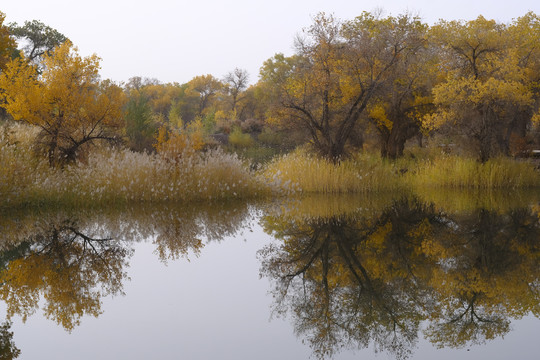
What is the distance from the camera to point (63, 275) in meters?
6.14

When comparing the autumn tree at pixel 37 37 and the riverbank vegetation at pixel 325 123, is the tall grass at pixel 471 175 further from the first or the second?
the autumn tree at pixel 37 37

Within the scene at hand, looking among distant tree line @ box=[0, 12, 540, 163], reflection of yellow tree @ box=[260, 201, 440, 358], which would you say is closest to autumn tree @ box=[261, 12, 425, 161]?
distant tree line @ box=[0, 12, 540, 163]

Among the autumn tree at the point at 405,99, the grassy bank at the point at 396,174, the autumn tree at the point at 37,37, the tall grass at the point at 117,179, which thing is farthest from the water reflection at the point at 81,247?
the autumn tree at the point at 37,37

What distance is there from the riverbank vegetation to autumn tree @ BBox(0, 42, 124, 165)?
4 centimetres

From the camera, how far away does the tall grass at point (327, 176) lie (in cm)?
1684

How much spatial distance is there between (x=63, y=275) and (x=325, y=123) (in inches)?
559

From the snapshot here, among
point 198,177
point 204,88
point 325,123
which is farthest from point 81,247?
point 204,88

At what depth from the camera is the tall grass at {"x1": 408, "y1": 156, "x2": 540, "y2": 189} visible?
19344 millimetres

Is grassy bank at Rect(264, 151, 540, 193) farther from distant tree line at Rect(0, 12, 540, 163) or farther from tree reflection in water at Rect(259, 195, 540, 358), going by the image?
tree reflection in water at Rect(259, 195, 540, 358)

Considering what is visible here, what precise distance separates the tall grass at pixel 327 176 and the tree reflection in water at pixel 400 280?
6507 mm

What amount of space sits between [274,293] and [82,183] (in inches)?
368

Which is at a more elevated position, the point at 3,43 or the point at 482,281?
the point at 3,43

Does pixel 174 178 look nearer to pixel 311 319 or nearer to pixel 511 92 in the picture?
pixel 311 319

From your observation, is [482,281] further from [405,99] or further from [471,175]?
[405,99]
